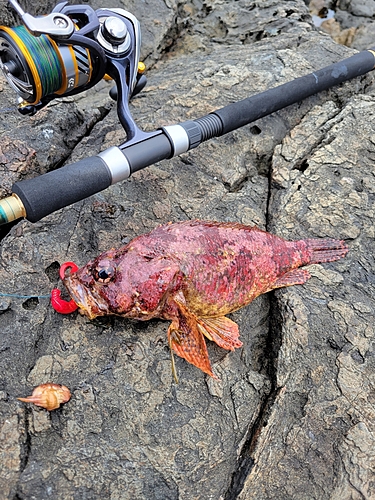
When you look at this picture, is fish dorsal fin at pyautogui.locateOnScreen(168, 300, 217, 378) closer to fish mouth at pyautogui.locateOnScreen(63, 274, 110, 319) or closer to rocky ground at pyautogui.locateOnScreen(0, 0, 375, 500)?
rocky ground at pyautogui.locateOnScreen(0, 0, 375, 500)

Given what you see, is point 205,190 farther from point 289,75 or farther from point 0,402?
point 0,402

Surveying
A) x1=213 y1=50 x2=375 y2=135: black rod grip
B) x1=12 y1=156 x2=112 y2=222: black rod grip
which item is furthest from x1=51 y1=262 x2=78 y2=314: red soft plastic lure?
x1=213 y1=50 x2=375 y2=135: black rod grip

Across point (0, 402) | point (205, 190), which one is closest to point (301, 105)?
point (205, 190)

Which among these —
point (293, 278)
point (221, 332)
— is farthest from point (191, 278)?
point (293, 278)

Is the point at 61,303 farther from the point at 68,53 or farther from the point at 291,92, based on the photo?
the point at 291,92

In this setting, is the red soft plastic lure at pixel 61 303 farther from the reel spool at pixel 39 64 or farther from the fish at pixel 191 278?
the reel spool at pixel 39 64

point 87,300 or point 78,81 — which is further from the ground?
point 78,81
